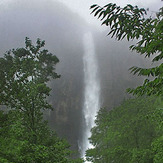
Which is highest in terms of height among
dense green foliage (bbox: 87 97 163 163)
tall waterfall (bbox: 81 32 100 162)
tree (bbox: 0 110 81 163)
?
tall waterfall (bbox: 81 32 100 162)

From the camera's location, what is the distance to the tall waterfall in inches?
3051

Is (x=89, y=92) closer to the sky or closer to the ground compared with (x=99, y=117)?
closer to the sky

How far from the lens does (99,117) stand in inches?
800

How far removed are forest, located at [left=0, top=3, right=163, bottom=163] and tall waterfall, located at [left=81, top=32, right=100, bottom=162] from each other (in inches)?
1973

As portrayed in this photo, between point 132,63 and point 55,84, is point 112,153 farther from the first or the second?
point 132,63

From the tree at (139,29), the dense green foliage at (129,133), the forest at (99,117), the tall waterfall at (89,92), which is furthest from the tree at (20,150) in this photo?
the tall waterfall at (89,92)

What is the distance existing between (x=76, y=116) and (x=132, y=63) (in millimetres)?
76454

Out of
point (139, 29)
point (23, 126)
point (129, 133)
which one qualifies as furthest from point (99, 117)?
point (139, 29)

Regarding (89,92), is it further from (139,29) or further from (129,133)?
(139,29)

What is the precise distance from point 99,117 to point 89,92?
3462 inches

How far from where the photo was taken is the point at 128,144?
15125 mm

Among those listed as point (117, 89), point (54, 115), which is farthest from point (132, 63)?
Answer: point (54, 115)

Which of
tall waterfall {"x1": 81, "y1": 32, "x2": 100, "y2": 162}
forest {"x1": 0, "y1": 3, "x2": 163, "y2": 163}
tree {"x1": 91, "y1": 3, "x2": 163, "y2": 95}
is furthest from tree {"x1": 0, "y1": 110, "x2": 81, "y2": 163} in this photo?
tall waterfall {"x1": 81, "y1": 32, "x2": 100, "y2": 162}

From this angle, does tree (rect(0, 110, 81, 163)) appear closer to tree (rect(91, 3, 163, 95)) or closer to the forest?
the forest
